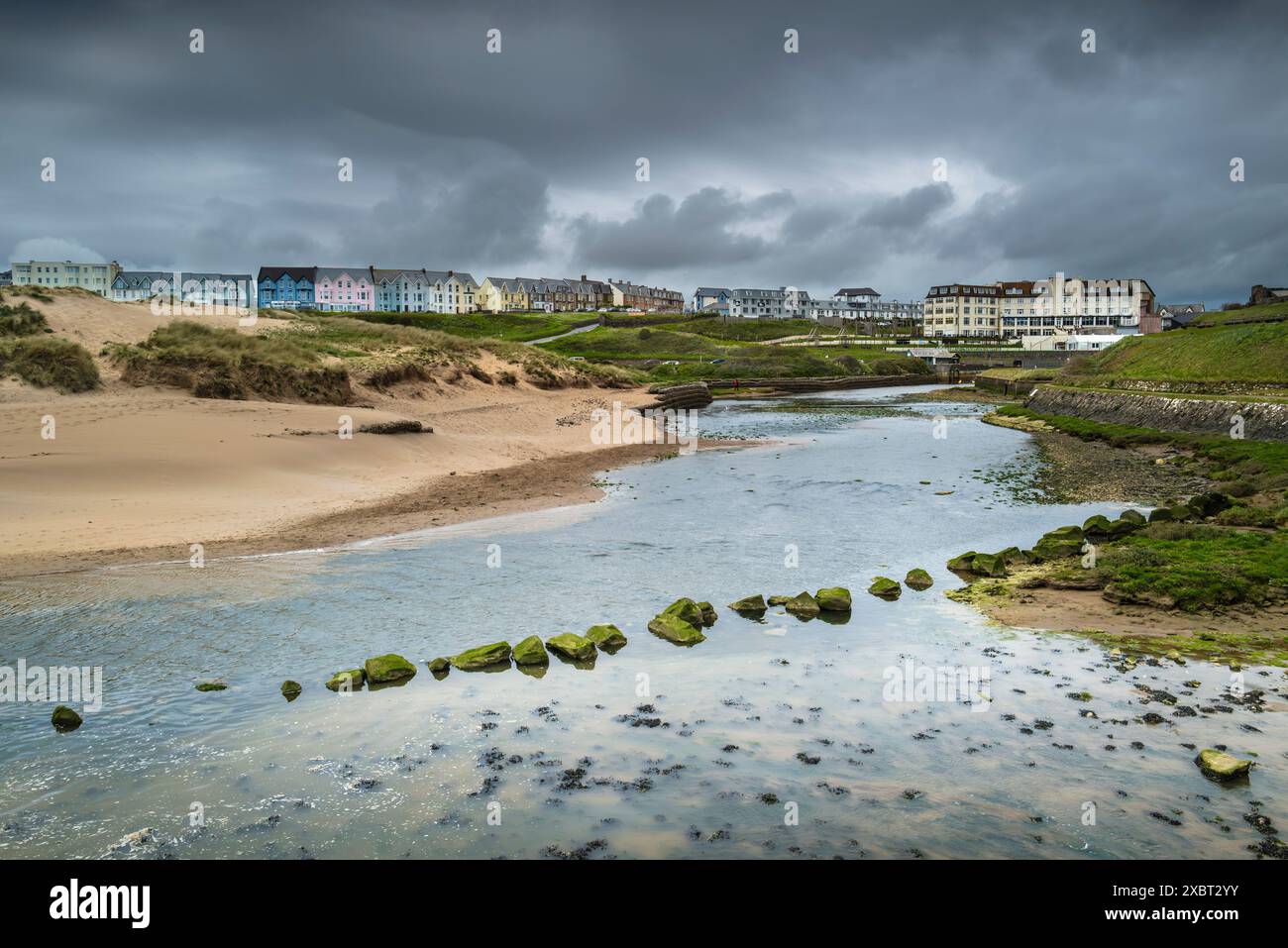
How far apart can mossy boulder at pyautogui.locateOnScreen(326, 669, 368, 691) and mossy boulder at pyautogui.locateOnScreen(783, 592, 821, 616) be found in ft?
23.7

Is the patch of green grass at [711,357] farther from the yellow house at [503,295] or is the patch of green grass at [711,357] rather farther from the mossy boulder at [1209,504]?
the mossy boulder at [1209,504]

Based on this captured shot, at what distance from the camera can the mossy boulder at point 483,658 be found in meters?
11.6

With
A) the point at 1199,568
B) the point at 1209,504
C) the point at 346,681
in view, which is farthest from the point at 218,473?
the point at 1209,504

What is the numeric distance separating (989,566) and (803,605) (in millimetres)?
4689

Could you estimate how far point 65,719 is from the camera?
30.8 feet

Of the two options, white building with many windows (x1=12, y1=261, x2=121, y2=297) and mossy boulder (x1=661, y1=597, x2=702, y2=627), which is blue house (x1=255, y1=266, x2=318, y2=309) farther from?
mossy boulder (x1=661, y1=597, x2=702, y2=627)

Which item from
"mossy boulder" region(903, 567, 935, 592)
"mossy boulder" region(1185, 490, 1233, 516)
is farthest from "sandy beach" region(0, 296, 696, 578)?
"mossy boulder" region(1185, 490, 1233, 516)

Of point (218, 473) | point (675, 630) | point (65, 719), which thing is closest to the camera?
point (65, 719)

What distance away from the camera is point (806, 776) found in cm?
854

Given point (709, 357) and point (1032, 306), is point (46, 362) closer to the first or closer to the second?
point (709, 357)

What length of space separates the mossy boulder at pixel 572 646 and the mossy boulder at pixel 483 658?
30.0 inches

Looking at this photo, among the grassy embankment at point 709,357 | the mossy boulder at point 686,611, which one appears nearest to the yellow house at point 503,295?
the grassy embankment at point 709,357

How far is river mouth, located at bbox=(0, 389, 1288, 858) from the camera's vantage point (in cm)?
740
